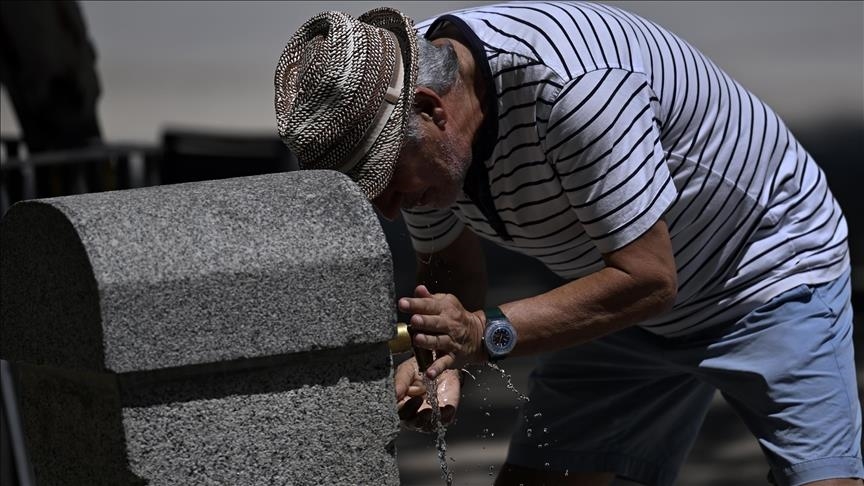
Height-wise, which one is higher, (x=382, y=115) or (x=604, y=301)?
(x=382, y=115)

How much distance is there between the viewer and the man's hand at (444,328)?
2314mm

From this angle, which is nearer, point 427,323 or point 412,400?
point 427,323

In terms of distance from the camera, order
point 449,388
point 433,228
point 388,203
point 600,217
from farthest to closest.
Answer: point 433,228
point 449,388
point 388,203
point 600,217

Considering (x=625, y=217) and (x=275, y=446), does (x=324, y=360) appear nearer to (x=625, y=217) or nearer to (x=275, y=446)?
(x=275, y=446)

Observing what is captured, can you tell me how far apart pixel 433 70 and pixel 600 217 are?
1.33ft

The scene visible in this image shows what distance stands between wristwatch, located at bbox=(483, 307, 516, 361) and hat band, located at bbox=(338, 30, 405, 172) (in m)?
0.35

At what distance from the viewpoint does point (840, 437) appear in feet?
9.46

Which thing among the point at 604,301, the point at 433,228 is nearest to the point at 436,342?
the point at 604,301

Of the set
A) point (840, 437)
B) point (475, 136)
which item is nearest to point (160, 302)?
point (475, 136)

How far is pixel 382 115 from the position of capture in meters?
2.47

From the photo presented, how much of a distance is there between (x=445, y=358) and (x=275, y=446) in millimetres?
371

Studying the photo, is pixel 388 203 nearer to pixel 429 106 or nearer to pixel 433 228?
pixel 429 106

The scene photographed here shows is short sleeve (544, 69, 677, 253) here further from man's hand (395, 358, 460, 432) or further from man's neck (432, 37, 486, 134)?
man's hand (395, 358, 460, 432)

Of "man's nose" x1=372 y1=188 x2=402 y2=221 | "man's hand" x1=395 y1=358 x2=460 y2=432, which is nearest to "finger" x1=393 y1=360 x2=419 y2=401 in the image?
"man's hand" x1=395 y1=358 x2=460 y2=432
